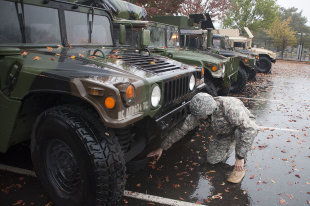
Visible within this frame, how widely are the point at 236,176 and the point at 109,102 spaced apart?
1.93 m

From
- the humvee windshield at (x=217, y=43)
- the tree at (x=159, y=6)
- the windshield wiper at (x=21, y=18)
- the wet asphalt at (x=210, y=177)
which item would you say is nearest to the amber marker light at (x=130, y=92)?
the wet asphalt at (x=210, y=177)

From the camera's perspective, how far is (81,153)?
2164mm

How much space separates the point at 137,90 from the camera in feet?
7.41

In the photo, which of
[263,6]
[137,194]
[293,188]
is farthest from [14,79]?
[263,6]

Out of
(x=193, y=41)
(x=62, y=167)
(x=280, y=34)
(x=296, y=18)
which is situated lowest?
(x=62, y=167)

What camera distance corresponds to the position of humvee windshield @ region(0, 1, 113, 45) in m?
2.70

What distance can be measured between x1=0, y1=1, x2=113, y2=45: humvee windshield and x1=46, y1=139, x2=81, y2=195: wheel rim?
121 centimetres

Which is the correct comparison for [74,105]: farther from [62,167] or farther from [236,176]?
[236,176]

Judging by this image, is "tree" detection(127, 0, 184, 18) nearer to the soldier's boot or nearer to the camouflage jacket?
the camouflage jacket

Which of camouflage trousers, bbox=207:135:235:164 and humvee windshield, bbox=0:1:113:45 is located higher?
humvee windshield, bbox=0:1:113:45

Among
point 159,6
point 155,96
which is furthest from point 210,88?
point 159,6

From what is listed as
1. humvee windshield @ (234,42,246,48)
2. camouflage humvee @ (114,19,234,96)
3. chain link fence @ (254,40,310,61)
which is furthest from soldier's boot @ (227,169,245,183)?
chain link fence @ (254,40,310,61)

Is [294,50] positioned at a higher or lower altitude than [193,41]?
lower

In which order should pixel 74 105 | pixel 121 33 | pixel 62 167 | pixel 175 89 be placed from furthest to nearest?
1. pixel 121 33
2. pixel 175 89
3. pixel 62 167
4. pixel 74 105
